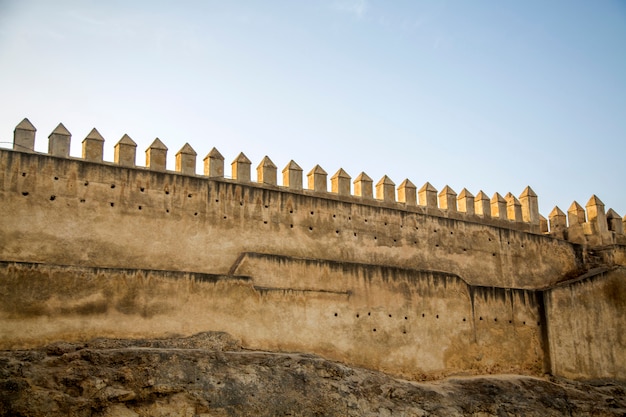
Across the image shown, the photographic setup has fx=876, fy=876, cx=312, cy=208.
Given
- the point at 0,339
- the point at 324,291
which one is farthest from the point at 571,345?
the point at 0,339

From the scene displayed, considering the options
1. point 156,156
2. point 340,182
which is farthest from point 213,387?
point 340,182

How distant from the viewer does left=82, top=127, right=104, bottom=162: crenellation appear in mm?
16469

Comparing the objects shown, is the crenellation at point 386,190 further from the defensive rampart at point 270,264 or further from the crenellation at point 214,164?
the crenellation at point 214,164

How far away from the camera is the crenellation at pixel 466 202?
21328 mm

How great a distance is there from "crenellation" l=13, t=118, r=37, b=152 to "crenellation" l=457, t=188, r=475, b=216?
10332 millimetres

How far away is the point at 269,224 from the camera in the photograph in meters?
17.9

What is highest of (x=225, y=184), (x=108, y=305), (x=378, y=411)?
(x=225, y=184)

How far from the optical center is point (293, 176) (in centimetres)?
1888

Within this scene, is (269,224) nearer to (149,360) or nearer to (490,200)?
(149,360)

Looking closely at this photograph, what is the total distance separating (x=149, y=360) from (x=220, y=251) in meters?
3.90

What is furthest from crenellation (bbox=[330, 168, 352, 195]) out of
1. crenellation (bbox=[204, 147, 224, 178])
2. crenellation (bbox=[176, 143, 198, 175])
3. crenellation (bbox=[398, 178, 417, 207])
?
crenellation (bbox=[176, 143, 198, 175])

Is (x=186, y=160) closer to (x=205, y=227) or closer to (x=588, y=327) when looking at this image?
(x=205, y=227)

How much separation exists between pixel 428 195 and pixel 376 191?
53.6 inches

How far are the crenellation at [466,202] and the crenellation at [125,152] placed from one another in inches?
330
